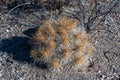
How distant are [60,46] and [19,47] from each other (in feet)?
2.48

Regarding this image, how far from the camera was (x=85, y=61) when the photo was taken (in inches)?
205

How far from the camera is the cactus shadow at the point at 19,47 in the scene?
209 inches

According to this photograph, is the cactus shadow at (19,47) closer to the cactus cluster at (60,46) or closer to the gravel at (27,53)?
the gravel at (27,53)

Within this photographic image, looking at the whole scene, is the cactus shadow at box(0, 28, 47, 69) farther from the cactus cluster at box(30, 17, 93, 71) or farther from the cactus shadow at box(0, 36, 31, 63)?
the cactus cluster at box(30, 17, 93, 71)

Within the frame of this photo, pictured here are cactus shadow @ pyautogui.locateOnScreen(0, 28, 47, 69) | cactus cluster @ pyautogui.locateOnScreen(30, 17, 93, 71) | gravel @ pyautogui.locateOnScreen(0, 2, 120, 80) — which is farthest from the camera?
cactus shadow @ pyautogui.locateOnScreen(0, 28, 47, 69)

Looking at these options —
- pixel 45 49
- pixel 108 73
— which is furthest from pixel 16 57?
pixel 108 73

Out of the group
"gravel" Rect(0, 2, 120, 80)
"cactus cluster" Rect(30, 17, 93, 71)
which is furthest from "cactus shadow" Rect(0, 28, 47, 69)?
"cactus cluster" Rect(30, 17, 93, 71)

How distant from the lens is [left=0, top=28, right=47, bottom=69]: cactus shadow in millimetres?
5297

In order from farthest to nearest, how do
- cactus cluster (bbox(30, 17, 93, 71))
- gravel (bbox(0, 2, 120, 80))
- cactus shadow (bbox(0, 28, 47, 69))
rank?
cactus shadow (bbox(0, 28, 47, 69)) < gravel (bbox(0, 2, 120, 80)) < cactus cluster (bbox(30, 17, 93, 71))

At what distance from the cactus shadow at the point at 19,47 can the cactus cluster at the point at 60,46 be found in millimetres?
191

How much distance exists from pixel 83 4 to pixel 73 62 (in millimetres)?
1330

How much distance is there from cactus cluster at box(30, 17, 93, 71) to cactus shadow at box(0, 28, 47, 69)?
0.19m

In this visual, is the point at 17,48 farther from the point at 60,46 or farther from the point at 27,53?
the point at 60,46

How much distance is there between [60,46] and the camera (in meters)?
5.04
